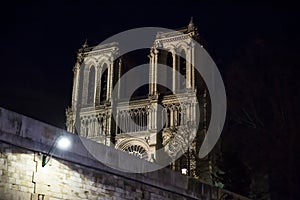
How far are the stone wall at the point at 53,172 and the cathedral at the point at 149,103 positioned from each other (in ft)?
78.5

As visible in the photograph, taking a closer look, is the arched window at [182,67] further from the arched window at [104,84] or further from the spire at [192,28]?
the arched window at [104,84]

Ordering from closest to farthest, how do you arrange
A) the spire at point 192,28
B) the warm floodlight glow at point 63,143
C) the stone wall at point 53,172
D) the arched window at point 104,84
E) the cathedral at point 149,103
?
1. the stone wall at point 53,172
2. the warm floodlight glow at point 63,143
3. the cathedral at point 149,103
4. the spire at point 192,28
5. the arched window at point 104,84

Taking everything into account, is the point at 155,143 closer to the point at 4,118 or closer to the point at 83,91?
the point at 83,91

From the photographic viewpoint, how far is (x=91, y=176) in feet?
44.4

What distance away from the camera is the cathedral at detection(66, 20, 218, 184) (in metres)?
41.3

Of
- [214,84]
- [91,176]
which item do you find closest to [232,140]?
[91,176]

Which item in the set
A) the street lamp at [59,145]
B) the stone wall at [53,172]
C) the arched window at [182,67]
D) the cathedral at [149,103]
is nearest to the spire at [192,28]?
the cathedral at [149,103]

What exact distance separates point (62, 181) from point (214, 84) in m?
32.1

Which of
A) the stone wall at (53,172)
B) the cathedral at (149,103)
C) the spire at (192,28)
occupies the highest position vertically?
the spire at (192,28)

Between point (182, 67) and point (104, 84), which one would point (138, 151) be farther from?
point (104, 84)

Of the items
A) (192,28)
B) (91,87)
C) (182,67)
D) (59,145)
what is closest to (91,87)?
(91,87)

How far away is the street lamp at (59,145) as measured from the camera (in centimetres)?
1216

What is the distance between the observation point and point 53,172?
1237 cm

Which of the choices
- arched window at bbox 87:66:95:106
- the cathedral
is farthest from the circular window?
arched window at bbox 87:66:95:106
